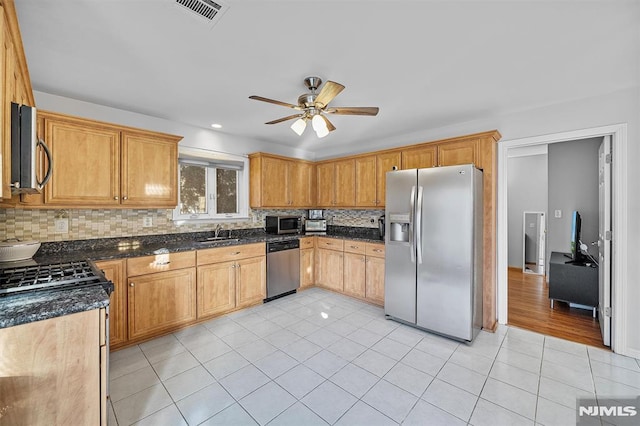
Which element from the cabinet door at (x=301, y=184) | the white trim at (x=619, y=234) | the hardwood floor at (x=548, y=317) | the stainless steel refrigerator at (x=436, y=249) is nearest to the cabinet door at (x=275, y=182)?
the cabinet door at (x=301, y=184)

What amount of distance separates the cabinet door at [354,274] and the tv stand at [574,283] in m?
2.53

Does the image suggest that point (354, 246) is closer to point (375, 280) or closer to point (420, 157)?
point (375, 280)

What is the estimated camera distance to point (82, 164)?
2.65 m

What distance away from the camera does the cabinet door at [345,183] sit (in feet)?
14.4

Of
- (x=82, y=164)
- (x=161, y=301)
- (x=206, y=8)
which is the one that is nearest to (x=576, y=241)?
(x=206, y=8)

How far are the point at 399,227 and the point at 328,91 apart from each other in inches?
71.0

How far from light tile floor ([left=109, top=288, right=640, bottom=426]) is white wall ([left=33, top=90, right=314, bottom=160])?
241 centimetres

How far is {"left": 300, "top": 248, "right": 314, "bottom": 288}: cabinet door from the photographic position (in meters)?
4.34

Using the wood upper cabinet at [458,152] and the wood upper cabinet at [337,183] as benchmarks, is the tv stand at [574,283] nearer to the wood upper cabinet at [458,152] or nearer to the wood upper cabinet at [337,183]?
the wood upper cabinet at [458,152]

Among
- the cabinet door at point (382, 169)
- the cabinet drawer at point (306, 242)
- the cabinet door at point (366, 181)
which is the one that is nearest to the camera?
the cabinet door at point (382, 169)

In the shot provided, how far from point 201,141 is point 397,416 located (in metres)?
3.76

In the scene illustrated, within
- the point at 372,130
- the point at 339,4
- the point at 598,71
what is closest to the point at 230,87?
the point at 339,4

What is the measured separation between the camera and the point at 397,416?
180cm

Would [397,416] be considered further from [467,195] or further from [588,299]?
[588,299]
